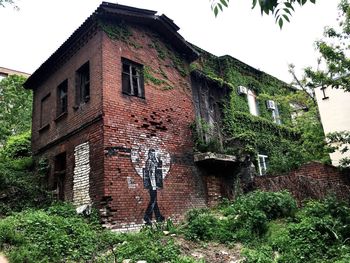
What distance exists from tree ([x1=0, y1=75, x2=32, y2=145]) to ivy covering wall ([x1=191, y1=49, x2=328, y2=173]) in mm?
10688

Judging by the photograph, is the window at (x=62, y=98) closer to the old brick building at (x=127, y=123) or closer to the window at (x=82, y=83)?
Answer: the old brick building at (x=127, y=123)

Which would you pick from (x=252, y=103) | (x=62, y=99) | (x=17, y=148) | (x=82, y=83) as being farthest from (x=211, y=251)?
(x=17, y=148)

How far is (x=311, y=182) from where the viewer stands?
1003cm

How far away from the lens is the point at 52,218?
7.61 m

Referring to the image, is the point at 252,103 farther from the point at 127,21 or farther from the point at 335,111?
the point at 127,21

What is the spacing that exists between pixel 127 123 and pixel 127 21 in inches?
158

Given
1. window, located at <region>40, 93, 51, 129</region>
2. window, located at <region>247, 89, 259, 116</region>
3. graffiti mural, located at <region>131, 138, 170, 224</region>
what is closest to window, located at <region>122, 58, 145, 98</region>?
graffiti mural, located at <region>131, 138, 170, 224</region>

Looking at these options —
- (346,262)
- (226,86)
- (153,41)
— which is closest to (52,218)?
(346,262)

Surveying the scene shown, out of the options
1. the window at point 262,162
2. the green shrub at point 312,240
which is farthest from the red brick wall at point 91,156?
the window at point 262,162

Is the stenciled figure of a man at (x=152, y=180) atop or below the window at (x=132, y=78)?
below

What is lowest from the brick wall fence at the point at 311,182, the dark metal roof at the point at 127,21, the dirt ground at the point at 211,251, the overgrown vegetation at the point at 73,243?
the dirt ground at the point at 211,251

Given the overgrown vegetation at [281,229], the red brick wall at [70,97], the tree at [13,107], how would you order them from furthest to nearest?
the tree at [13,107], the red brick wall at [70,97], the overgrown vegetation at [281,229]

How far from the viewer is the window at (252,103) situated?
17.2 metres

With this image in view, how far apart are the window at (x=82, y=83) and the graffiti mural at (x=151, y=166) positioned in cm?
282
